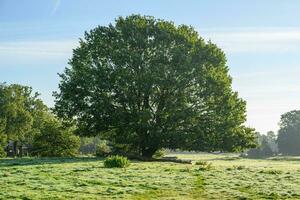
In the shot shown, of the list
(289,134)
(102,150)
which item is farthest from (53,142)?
(289,134)

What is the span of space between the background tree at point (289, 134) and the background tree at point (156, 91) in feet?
412

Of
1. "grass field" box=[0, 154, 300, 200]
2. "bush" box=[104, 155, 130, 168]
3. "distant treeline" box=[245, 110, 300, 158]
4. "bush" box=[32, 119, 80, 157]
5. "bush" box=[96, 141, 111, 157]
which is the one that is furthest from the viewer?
"distant treeline" box=[245, 110, 300, 158]

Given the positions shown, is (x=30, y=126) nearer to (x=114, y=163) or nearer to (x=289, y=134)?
(x=114, y=163)

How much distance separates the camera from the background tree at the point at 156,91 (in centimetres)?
5816

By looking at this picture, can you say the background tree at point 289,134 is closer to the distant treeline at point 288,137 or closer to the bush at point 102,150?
the distant treeline at point 288,137

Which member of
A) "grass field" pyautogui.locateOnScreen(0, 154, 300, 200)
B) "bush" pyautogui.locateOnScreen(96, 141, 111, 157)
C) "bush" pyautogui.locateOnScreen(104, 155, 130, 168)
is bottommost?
"grass field" pyautogui.locateOnScreen(0, 154, 300, 200)

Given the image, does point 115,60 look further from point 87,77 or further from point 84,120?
point 84,120

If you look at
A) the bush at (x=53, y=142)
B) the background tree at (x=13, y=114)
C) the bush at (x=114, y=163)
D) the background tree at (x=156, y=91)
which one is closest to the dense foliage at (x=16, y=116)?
the background tree at (x=13, y=114)

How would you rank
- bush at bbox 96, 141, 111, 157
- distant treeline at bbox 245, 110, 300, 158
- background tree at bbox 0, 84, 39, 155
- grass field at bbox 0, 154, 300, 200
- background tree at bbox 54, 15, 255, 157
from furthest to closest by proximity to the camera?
1. distant treeline at bbox 245, 110, 300, 158
2. background tree at bbox 0, 84, 39, 155
3. bush at bbox 96, 141, 111, 157
4. background tree at bbox 54, 15, 255, 157
5. grass field at bbox 0, 154, 300, 200

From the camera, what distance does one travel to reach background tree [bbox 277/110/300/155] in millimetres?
181000

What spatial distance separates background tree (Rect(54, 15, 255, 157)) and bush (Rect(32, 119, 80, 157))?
1831cm

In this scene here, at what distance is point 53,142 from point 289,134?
127034mm

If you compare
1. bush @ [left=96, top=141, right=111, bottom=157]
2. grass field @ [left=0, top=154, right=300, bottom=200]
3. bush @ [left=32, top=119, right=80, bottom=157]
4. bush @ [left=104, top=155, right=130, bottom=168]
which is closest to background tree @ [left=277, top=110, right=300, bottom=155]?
bush @ [left=96, top=141, right=111, bottom=157]

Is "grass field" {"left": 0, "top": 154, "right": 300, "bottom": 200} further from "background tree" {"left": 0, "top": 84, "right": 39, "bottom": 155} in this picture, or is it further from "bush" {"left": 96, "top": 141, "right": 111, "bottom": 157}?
"background tree" {"left": 0, "top": 84, "right": 39, "bottom": 155}
